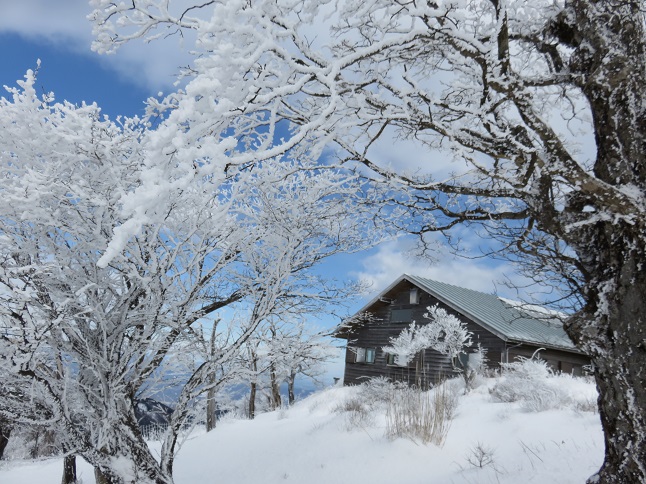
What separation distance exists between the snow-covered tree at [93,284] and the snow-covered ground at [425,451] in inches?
131

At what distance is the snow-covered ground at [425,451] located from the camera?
5453 mm

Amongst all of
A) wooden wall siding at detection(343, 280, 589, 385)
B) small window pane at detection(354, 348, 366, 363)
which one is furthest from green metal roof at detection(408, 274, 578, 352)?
small window pane at detection(354, 348, 366, 363)

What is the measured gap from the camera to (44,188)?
13.5 ft

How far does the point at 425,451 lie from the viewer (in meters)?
6.85

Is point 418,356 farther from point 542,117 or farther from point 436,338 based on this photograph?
point 542,117

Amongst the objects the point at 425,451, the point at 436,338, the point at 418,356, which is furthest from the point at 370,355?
the point at 425,451

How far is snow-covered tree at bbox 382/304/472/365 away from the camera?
1698 centimetres

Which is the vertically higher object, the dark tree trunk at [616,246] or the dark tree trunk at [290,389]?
the dark tree trunk at [616,246]

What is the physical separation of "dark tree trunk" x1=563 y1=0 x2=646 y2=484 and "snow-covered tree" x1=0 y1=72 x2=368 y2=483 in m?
2.45

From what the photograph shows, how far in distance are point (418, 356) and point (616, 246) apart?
19.0 metres

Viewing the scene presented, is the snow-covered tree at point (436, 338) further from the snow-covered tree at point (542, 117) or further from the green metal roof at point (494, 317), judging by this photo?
the snow-covered tree at point (542, 117)

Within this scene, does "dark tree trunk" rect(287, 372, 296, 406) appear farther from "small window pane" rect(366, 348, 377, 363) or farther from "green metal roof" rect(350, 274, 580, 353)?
"green metal roof" rect(350, 274, 580, 353)

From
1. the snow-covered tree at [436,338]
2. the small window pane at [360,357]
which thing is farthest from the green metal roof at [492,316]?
the small window pane at [360,357]

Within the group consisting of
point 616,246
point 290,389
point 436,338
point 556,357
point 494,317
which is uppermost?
point 616,246
